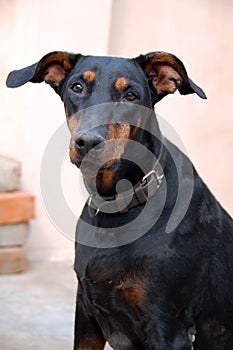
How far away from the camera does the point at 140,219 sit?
2.48 meters

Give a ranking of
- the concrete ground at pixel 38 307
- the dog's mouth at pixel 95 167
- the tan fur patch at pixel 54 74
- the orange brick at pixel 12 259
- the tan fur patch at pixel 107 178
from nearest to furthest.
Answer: the dog's mouth at pixel 95 167
the tan fur patch at pixel 107 178
the tan fur patch at pixel 54 74
the concrete ground at pixel 38 307
the orange brick at pixel 12 259

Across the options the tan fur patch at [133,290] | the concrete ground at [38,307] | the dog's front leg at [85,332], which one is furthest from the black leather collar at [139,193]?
the concrete ground at [38,307]

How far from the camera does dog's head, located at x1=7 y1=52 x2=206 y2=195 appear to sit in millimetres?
2336

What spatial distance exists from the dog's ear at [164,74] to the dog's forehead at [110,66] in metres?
0.06

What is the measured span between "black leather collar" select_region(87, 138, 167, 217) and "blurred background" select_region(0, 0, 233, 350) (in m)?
1.86

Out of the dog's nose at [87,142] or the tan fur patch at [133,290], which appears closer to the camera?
the dog's nose at [87,142]

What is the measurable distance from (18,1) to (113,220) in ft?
7.24

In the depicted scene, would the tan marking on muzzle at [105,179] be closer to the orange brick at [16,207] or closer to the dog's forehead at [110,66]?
the dog's forehead at [110,66]

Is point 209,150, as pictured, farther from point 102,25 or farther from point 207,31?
point 102,25

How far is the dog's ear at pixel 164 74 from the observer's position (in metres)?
2.55

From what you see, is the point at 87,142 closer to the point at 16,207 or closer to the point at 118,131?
the point at 118,131

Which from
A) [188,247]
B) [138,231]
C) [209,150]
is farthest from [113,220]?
[209,150]

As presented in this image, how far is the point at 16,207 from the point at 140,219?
1.88m

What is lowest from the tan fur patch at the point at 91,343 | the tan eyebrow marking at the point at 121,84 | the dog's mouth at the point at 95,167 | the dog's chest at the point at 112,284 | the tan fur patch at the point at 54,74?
the tan fur patch at the point at 91,343
